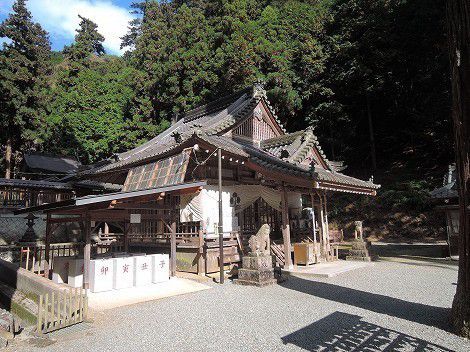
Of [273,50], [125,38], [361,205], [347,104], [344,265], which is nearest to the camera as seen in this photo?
[344,265]

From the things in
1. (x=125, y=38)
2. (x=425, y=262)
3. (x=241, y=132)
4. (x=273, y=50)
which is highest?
(x=125, y=38)

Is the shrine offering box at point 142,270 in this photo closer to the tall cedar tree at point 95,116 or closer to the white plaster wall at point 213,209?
the white plaster wall at point 213,209

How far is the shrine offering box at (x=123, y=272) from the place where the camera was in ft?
30.0

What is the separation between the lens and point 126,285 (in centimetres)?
937

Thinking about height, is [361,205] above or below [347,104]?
below

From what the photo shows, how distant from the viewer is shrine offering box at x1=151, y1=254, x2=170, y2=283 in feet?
32.8

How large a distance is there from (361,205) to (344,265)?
15.2 meters

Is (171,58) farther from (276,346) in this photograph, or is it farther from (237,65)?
(276,346)

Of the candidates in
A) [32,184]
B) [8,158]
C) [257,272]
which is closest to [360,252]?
[257,272]

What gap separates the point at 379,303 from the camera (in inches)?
277

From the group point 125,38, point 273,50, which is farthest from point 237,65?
point 125,38

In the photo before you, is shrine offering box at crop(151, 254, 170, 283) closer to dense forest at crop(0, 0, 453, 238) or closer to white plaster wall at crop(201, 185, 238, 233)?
white plaster wall at crop(201, 185, 238, 233)

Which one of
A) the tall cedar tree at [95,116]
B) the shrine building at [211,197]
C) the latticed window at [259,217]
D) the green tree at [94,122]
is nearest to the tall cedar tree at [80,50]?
the tall cedar tree at [95,116]

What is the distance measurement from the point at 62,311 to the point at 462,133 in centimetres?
773
